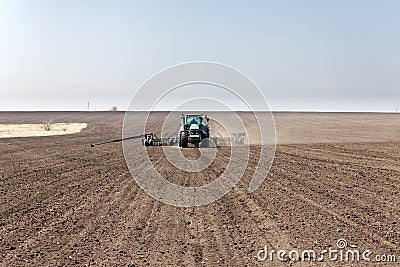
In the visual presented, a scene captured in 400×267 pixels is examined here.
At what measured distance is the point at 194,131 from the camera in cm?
2822

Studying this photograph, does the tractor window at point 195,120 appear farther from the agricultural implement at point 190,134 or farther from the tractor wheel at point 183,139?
the tractor wheel at point 183,139

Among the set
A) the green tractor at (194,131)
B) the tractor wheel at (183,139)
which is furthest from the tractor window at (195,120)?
the tractor wheel at (183,139)

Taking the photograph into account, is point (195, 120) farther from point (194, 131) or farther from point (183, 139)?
point (183, 139)

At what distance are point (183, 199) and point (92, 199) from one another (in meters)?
2.12

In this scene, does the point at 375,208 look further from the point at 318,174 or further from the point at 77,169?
the point at 77,169

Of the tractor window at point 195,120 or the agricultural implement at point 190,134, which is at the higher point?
the tractor window at point 195,120

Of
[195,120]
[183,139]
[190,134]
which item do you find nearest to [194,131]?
[190,134]

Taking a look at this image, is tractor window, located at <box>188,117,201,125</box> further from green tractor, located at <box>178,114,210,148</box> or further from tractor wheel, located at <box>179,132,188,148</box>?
tractor wheel, located at <box>179,132,188,148</box>

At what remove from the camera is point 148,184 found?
601 inches

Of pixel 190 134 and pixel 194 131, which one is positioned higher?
pixel 194 131

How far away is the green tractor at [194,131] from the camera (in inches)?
1107

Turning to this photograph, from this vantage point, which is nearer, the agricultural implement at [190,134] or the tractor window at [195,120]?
the agricultural implement at [190,134]

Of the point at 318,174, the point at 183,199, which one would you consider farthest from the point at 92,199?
the point at 318,174

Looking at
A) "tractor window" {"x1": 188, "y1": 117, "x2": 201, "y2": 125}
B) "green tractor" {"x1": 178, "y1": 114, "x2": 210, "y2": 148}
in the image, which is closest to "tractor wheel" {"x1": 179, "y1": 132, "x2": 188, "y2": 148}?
"green tractor" {"x1": 178, "y1": 114, "x2": 210, "y2": 148}
